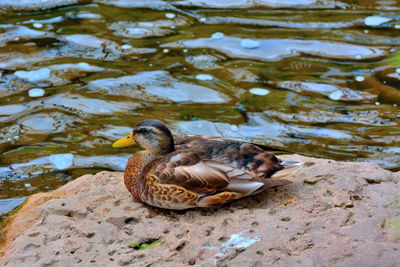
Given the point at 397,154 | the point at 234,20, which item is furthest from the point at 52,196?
the point at 234,20

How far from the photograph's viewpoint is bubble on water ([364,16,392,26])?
9273 mm

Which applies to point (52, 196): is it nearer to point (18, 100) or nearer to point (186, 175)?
point (186, 175)

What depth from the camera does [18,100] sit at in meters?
7.50

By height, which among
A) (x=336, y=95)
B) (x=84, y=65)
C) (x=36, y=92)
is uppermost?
(x=84, y=65)

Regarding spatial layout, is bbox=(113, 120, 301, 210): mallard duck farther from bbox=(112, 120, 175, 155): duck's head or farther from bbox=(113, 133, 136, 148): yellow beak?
bbox=(113, 133, 136, 148): yellow beak

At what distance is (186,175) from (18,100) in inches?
149

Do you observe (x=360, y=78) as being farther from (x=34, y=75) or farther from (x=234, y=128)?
(x=34, y=75)

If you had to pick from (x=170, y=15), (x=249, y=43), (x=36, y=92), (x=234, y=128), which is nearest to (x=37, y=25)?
(x=36, y=92)

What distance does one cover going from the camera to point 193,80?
7.95 meters

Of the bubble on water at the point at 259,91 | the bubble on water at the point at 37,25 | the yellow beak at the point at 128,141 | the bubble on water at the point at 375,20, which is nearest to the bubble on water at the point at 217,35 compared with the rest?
the bubble on water at the point at 259,91

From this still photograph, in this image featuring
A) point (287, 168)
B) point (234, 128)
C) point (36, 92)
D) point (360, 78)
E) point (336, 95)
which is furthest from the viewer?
A: point (360, 78)

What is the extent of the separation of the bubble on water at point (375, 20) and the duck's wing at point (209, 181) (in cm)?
556

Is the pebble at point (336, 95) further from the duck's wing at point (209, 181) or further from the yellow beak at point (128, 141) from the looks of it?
the yellow beak at point (128, 141)

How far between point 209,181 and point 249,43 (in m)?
4.72
